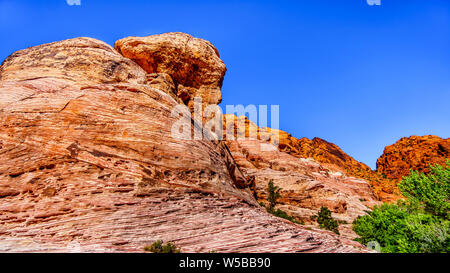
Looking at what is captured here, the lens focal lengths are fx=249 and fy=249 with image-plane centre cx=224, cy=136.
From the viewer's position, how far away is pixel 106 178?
49.9ft

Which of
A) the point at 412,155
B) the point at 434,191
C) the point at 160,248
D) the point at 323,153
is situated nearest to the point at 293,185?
the point at 434,191

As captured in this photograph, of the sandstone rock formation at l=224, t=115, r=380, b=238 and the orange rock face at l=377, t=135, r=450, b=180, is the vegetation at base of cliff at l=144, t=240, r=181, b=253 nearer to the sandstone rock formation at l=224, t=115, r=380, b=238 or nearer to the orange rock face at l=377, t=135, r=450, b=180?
the sandstone rock formation at l=224, t=115, r=380, b=238

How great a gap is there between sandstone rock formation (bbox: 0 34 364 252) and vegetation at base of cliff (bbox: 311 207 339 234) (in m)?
14.0

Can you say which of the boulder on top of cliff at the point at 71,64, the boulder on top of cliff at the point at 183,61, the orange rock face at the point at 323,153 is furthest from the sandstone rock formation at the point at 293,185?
the boulder on top of cliff at the point at 71,64

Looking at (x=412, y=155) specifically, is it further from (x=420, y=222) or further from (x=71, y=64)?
(x=71, y=64)

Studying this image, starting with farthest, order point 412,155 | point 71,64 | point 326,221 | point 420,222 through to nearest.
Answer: point 412,155 → point 326,221 → point 71,64 → point 420,222

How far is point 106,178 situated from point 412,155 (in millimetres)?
108316

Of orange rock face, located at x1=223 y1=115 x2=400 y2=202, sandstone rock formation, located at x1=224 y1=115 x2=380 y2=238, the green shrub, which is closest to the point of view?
the green shrub

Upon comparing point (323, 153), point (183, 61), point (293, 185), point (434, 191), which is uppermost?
point (183, 61)

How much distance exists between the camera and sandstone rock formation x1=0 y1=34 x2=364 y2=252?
12625mm

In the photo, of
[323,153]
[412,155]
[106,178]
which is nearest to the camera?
[106,178]

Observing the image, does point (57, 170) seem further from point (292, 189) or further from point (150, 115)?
point (292, 189)

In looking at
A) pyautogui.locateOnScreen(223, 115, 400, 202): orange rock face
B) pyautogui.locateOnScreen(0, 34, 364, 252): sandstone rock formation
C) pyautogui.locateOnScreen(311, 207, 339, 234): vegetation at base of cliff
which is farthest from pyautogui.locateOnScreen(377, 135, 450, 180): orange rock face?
pyautogui.locateOnScreen(0, 34, 364, 252): sandstone rock formation

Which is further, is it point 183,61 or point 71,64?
point 183,61
